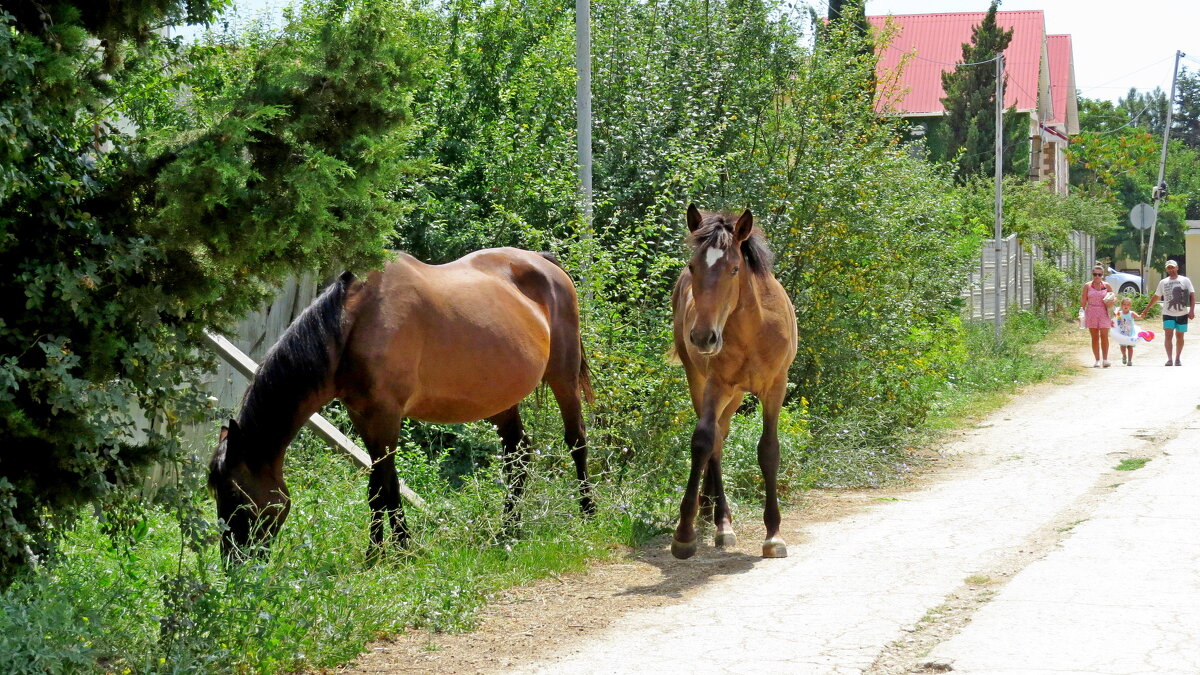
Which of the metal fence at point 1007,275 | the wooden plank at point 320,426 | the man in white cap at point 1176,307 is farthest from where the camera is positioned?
the metal fence at point 1007,275

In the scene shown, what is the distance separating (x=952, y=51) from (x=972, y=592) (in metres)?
45.4

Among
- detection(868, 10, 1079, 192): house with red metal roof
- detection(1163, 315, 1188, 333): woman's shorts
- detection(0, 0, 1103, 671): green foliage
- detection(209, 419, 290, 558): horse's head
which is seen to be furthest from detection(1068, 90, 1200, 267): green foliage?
detection(209, 419, 290, 558): horse's head

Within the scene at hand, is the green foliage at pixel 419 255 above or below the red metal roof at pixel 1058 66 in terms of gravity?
below

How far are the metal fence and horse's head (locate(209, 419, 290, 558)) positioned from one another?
1563 cm

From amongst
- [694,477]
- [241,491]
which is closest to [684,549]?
[694,477]

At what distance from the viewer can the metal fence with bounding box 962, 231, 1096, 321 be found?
23.1 m

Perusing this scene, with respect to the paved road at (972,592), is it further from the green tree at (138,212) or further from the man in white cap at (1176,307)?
the man in white cap at (1176,307)

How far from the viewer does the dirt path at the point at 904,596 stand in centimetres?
515

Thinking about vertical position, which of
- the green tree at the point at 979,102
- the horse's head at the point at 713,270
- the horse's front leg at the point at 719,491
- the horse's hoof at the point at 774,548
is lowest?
the horse's hoof at the point at 774,548

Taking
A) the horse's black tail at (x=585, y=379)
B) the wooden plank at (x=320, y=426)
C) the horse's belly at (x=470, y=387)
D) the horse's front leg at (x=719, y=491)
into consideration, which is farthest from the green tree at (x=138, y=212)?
the horse's black tail at (x=585, y=379)

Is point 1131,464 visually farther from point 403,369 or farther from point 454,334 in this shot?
point 403,369

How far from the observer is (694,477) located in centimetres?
751

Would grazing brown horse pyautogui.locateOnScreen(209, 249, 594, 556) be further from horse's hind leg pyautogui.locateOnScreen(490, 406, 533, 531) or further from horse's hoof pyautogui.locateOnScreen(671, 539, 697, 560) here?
horse's hoof pyautogui.locateOnScreen(671, 539, 697, 560)

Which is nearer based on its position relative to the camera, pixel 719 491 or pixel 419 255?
pixel 719 491
